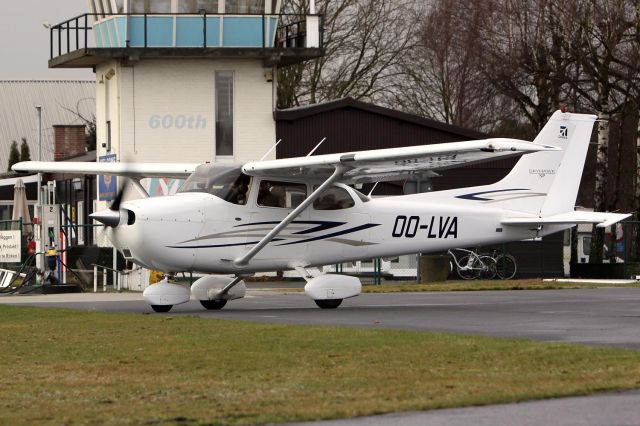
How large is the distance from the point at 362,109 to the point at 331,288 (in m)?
22.0

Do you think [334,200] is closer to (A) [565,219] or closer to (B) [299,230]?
(B) [299,230]

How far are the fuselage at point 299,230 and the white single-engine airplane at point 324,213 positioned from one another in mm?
21

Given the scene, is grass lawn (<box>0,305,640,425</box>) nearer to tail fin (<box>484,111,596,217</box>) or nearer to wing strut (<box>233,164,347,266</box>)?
wing strut (<box>233,164,347,266</box>)

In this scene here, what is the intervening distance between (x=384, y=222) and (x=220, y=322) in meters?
5.55

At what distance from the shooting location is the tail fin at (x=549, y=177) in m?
25.0

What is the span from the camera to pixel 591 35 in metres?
45.3

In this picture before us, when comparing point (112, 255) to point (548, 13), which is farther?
point (548, 13)

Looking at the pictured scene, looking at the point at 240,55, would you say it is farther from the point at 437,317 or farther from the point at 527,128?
the point at 437,317

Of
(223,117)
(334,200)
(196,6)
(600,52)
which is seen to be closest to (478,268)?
(223,117)

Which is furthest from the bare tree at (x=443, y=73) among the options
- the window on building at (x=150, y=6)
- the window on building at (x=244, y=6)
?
the window on building at (x=150, y=6)

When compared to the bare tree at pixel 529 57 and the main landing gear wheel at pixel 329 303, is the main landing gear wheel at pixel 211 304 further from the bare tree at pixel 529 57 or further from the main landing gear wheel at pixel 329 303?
the bare tree at pixel 529 57

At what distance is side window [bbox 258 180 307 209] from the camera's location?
880 inches

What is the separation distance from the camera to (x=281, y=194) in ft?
74.1

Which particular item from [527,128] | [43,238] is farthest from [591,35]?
[43,238]
